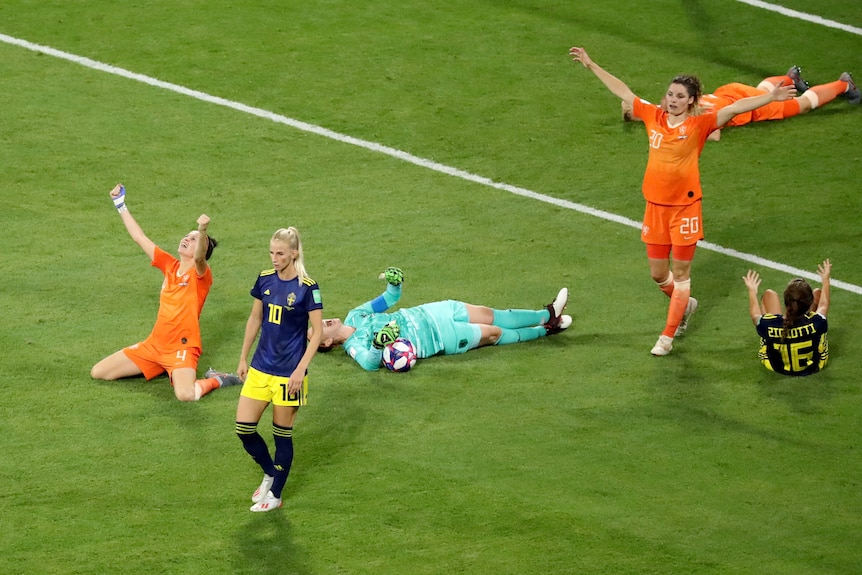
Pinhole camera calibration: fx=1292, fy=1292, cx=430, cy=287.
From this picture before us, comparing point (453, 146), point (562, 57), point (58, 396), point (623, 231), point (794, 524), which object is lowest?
point (794, 524)

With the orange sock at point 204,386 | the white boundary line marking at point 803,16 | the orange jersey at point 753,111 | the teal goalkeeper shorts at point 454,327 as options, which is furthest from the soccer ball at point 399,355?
the white boundary line marking at point 803,16

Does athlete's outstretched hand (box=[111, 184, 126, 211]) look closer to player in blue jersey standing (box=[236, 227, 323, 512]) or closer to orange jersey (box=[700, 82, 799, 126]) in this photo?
player in blue jersey standing (box=[236, 227, 323, 512])

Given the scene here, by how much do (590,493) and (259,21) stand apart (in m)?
10.0

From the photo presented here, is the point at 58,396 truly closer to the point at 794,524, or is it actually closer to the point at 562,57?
the point at 794,524

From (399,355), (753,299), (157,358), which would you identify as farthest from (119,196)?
(753,299)

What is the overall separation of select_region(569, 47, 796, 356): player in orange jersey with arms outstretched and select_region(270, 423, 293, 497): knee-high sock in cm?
362

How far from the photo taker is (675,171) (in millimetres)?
10477

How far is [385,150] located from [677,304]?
4879 millimetres

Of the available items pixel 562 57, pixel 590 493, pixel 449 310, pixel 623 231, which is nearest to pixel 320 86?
pixel 562 57

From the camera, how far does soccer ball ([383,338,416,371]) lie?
1052 cm

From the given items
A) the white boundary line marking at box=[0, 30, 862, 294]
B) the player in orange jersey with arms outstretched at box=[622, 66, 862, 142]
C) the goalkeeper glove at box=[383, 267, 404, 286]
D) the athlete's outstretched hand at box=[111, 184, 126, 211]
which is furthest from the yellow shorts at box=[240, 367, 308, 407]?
the player in orange jersey with arms outstretched at box=[622, 66, 862, 142]

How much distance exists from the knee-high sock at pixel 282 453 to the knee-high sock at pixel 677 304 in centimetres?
372

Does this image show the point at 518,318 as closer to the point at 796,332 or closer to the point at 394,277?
the point at 394,277

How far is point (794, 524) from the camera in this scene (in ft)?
28.2
